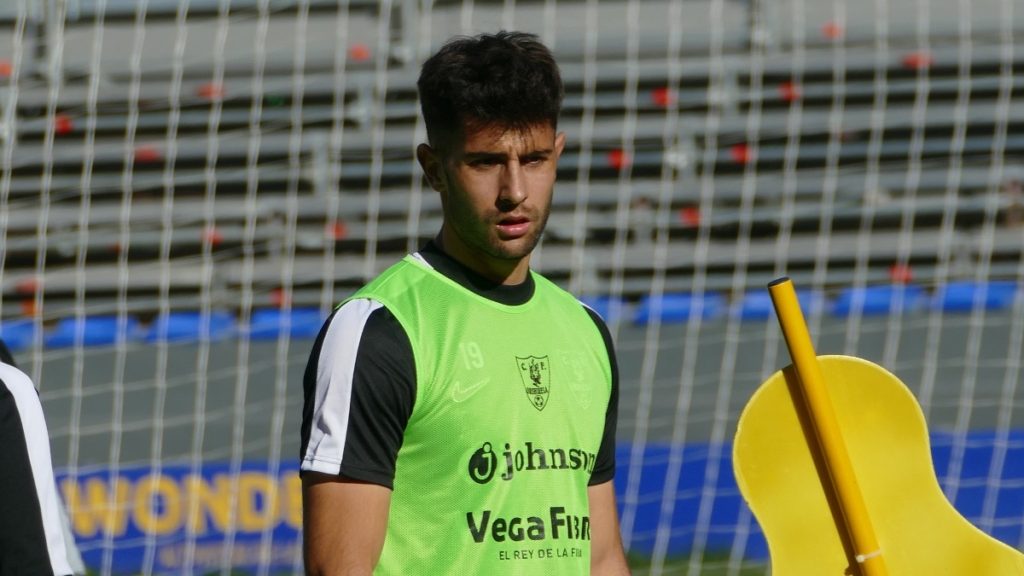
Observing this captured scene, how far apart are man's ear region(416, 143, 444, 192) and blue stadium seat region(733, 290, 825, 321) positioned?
4.35m

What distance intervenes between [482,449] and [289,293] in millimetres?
4802

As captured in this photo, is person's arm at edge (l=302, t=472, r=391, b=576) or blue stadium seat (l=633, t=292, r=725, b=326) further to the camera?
blue stadium seat (l=633, t=292, r=725, b=326)

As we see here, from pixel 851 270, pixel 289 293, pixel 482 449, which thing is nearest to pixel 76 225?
pixel 289 293

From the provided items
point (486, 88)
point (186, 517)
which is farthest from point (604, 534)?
point (186, 517)

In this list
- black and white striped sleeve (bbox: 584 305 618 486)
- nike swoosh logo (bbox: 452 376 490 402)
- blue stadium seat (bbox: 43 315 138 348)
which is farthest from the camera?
blue stadium seat (bbox: 43 315 138 348)

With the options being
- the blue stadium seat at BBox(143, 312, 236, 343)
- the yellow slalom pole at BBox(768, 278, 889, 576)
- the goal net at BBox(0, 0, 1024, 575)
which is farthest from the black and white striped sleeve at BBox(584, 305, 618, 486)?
the blue stadium seat at BBox(143, 312, 236, 343)

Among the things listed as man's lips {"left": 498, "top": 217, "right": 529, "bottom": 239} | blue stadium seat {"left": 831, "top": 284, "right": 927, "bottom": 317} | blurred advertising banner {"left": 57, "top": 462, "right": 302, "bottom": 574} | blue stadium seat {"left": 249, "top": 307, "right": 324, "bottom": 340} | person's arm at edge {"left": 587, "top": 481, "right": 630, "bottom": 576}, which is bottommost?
blurred advertising banner {"left": 57, "top": 462, "right": 302, "bottom": 574}

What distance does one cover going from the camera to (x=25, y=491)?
1798 mm

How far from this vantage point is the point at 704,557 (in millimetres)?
5770

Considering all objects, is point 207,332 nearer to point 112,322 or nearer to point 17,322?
point 112,322

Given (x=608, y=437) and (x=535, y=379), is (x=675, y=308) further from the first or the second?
(x=535, y=379)

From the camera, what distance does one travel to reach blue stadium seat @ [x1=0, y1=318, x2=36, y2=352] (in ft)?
20.7

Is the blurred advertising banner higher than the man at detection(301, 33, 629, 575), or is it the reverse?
the man at detection(301, 33, 629, 575)

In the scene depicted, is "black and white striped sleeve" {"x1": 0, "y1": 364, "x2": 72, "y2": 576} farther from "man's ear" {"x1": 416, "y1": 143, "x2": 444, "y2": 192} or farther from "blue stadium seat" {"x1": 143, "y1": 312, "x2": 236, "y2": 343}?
"blue stadium seat" {"x1": 143, "y1": 312, "x2": 236, "y2": 343}
